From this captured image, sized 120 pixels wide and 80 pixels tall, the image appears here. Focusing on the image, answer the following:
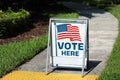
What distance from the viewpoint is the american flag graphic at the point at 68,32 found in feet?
29.1

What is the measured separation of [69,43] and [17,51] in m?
2.28

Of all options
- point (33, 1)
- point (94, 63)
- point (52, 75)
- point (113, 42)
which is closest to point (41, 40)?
point (113, 42)

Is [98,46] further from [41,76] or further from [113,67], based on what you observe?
[41,76]

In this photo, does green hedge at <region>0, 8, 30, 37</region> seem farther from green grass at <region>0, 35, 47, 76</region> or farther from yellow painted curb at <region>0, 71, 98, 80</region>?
yellow painted curb at <region>0, 71, 98, 80</region>

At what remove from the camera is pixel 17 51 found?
10.8 metres

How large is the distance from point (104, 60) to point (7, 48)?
2734mm

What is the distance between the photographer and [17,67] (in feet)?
31.0

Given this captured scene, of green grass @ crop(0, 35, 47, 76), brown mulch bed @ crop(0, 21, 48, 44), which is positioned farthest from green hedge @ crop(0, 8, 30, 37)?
green grass @ crop(0, 35, 47, 76)

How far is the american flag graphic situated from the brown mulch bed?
3676 millimetres

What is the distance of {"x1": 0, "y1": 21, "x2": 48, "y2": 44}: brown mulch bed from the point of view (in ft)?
41.6

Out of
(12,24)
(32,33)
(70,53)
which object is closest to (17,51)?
(70,53)

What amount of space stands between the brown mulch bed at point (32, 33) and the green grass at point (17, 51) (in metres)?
0.55

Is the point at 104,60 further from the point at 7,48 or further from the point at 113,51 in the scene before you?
the point at 7,48

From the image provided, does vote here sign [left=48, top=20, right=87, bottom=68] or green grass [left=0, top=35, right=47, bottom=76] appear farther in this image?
green grass [left=0, top=35, right=47, bottom=76]
